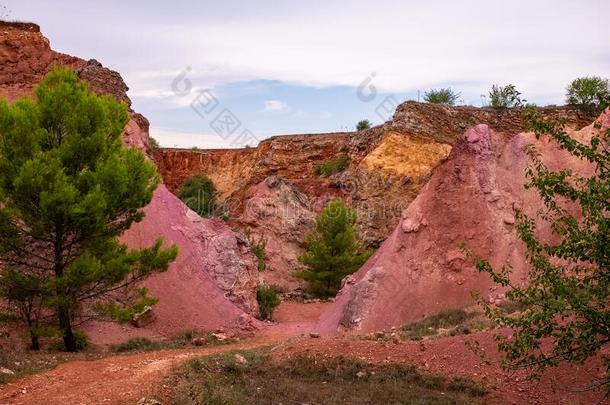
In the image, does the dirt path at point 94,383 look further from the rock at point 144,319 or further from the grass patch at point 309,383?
the rock at point 144,319

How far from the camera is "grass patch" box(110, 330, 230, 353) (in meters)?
14.7

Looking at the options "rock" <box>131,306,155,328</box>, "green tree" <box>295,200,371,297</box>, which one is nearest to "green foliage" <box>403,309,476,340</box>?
"rock" <box>131,306,155,328</box>

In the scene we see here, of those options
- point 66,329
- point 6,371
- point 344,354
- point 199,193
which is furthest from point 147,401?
point 199,193

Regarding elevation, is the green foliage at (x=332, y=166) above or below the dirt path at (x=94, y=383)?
above

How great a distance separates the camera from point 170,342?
51.2 feet

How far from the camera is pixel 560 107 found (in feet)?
93.7

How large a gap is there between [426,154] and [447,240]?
16675 mm

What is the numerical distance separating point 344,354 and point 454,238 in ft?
19.5

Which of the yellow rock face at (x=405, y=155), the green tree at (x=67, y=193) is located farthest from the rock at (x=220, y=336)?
the yellow rock face at (x=405, y=155)

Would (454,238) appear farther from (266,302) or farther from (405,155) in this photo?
(405,155)

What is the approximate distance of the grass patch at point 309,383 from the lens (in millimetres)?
9430

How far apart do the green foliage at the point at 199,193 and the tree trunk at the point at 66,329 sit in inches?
1082

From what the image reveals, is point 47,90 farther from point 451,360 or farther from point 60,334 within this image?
point 451,360

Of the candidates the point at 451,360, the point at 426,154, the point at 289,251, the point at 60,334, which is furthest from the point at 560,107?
the point at 60,334
